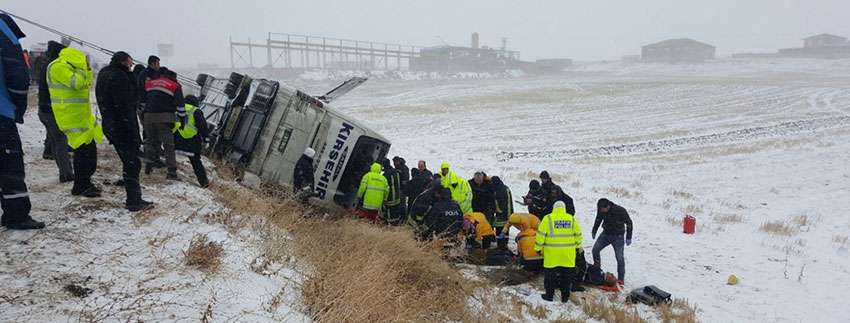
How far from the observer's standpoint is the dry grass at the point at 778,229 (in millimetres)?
10375

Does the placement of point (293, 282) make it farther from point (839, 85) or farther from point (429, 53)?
point (429, 53)

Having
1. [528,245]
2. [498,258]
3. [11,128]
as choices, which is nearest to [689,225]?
[528,245]

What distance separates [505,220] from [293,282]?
5170 millimetres

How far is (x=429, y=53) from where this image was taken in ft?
258

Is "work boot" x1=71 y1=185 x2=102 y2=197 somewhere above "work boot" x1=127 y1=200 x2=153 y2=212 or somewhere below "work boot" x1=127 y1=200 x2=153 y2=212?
above

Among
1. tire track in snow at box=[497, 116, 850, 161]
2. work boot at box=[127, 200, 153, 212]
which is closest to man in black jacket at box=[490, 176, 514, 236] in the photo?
work boot at box=[127, 200, 153, 212]

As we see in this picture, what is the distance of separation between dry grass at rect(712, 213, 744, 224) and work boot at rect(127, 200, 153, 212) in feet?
37.0

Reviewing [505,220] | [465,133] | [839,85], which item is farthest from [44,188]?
[839,85]

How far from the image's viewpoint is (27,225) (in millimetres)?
4133

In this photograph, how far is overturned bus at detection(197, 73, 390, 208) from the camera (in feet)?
29.3

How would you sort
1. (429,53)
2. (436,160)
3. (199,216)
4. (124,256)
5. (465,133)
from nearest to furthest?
(124,256)
(199,216)
(436,160)
(465,133)
(429,53)

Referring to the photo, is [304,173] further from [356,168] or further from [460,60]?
[460,60]

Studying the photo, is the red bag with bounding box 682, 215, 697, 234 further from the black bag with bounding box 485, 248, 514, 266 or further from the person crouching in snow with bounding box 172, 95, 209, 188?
the person crouching in snow with bounding box 172, 95, 209, 188

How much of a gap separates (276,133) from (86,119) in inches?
162
